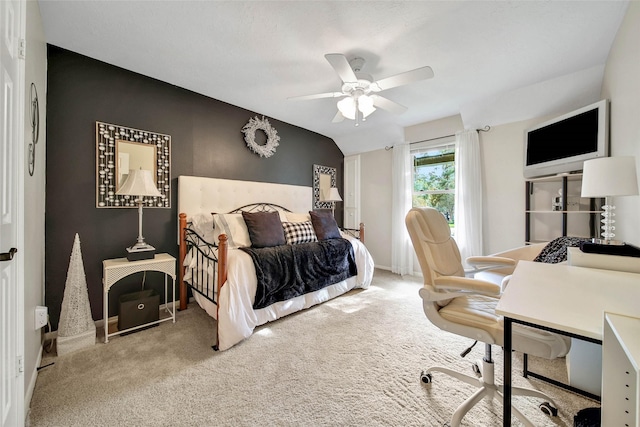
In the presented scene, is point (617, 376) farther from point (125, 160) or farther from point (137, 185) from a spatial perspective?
point (125, 160)

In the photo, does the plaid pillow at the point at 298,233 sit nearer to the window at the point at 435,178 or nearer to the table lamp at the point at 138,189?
the table lamp at the point at 138,189

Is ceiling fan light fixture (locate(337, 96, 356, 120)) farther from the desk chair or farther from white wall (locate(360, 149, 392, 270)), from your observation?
white wall (locate(360, 149, 392, 270))

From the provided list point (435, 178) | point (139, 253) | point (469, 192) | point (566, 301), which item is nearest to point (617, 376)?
point (566, 301)

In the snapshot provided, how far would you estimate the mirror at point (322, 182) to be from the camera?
4.43m

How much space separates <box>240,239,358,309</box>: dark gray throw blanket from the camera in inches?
88.2

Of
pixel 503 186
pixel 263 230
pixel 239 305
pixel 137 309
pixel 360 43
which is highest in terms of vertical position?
pixel 360 43

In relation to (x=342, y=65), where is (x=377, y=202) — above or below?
below

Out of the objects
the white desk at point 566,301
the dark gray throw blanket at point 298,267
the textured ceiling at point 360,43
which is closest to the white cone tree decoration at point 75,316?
the dark gray throw blanket at point 298,267

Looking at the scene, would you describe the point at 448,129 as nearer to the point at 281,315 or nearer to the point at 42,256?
the point at 281,315

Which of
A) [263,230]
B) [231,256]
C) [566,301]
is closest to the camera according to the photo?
[566,301]

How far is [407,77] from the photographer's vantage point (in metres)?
1.91

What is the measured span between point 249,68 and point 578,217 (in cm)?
380

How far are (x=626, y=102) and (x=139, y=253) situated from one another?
397cm

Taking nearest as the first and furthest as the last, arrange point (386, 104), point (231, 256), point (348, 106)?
1. point (231, 256)
2. point (348, 106)
3. point (386, 104)
